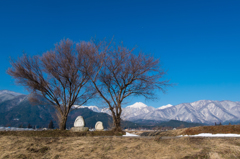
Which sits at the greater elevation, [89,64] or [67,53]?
[67,53]

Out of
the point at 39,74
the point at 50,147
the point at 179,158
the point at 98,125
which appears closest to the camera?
the point at 179,158

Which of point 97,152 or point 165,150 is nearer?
point 165,150

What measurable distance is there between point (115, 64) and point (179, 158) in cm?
1115

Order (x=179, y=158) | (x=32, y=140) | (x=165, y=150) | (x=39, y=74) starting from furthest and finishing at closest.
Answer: (x=39, y=74) < (x=32, y=140) < (x=165, y=150) < (x=179, y=158)

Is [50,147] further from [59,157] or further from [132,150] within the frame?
[132,150]

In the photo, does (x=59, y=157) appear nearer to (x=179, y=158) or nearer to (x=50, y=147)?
(x=50, y=147)

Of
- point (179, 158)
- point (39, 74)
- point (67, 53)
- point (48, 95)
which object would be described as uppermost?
point (67, 53)

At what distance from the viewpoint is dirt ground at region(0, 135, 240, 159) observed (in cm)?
593

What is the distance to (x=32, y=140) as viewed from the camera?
29.8 ft

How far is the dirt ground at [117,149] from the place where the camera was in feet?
19.5

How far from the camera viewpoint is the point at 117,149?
721 cm

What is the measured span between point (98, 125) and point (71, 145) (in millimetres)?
12676

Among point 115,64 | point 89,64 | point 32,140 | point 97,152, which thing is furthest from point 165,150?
point 89,64

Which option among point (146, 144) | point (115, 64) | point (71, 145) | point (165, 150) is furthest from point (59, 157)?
point (115, 64)
